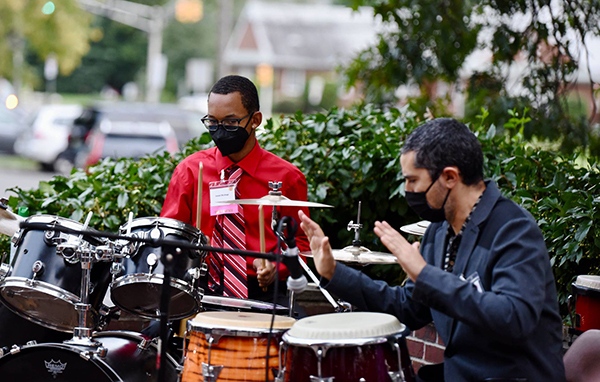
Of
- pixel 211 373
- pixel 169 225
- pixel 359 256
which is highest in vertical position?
pixel 169 225

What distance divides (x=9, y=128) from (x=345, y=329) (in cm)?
2555

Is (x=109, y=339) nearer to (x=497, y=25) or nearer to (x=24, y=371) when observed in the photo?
(x=24, y=371)

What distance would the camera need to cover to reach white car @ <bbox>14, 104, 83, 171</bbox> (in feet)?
80.9

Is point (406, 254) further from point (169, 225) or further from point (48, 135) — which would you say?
point (48, 135)

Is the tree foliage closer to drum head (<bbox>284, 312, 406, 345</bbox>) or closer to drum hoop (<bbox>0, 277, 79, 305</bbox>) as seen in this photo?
drum hoop (<bbox>0, 277, 79, 305</bbox>)

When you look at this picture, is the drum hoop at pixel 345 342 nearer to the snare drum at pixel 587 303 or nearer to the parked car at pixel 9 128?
the snare drum at pixel 587 303

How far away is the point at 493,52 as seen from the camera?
934 cm

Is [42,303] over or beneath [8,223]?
beneath

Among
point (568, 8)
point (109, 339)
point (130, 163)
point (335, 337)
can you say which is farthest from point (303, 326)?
point (568, 8)

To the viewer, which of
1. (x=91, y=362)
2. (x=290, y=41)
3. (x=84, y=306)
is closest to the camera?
(x=91, y=362)

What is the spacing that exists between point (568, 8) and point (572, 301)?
373 cm

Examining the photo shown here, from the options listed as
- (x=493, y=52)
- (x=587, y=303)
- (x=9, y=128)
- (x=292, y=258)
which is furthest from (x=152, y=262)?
(x=9, y=128)

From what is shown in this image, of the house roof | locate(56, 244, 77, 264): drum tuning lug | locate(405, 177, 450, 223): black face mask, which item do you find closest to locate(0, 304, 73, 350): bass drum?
locate(56, 244, 77, 264): drum tuning lug

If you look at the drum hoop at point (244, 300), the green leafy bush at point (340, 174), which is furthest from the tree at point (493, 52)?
the drum hoop at point (244, 300)
